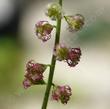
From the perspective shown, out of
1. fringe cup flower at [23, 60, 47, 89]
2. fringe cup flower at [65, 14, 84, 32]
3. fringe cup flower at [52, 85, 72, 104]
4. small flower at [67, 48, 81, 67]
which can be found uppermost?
fringe cup flower at [65, 14, 84, 32]

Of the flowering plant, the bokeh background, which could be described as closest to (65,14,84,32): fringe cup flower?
the flowering plant

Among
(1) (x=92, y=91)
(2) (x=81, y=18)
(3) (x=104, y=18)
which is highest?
(3) (x=104, y=18)

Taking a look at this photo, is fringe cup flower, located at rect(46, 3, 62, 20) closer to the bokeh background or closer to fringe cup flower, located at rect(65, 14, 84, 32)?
fringe cup flower, located at rect(65, 14, 84, 32)

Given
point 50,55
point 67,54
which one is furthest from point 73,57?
point 50,55

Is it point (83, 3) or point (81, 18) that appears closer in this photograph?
point (81, 18)

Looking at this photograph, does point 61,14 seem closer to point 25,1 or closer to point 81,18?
point 81,18

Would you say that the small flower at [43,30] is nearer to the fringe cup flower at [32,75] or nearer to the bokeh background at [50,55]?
the fringe cup flower at [32,75]

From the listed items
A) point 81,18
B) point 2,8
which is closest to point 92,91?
point 2,8
